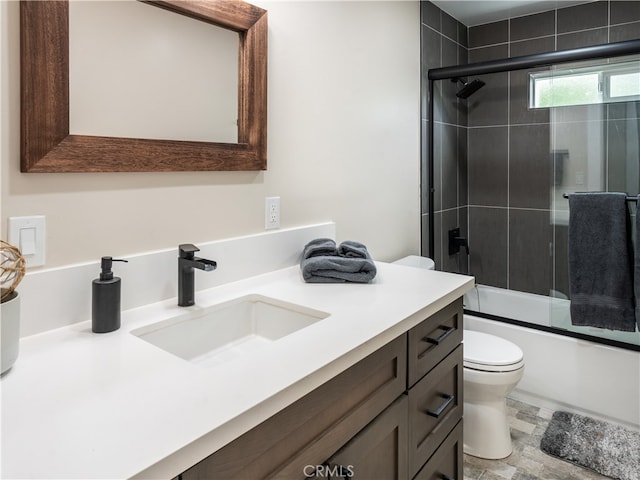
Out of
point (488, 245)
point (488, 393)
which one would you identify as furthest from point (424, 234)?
point (488, 393)

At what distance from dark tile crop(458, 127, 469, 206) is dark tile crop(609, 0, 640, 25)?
3.53 feet

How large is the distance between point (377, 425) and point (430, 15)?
2566 millimetres

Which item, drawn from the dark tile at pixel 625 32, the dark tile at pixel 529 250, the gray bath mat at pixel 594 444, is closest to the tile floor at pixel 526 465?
the gray bath mat at pixel 594 444

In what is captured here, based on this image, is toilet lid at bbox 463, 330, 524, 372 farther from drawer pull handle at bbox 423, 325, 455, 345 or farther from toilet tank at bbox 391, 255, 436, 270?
drawer pull handle at bbox 423, 325, 455, 345

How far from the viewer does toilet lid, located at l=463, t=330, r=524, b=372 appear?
1938mm

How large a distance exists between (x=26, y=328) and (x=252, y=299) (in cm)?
59

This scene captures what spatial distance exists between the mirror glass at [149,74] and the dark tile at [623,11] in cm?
257

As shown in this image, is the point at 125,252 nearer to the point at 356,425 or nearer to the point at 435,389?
the point at 356,425

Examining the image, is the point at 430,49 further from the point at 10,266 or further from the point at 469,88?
the point at 10,266

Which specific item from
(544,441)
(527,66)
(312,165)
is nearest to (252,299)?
(312,165)

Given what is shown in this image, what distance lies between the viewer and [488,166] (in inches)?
128

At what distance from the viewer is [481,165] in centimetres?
329

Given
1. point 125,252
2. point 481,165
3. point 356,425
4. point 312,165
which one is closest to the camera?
point 356,425

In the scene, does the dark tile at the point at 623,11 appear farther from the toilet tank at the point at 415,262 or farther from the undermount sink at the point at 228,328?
the undermount sink at the point at 228,328
